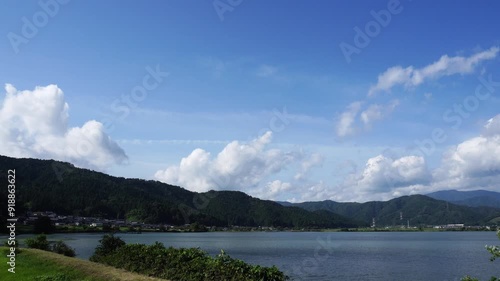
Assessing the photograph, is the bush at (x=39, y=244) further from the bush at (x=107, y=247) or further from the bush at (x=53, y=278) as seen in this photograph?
the bush at (x=53, y=278)

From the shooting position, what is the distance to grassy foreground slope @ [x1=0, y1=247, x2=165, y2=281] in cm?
2500

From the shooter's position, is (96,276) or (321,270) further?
(321,270)

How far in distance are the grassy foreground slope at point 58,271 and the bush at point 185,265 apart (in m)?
1.58

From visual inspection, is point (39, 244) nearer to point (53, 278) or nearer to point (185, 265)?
point (53, 278)

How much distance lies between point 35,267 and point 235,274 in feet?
51.7

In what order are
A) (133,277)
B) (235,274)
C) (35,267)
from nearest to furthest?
(235,274), (133,277), (35,267)

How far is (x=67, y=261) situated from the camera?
98.6ft

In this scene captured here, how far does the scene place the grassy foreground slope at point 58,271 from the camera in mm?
25000

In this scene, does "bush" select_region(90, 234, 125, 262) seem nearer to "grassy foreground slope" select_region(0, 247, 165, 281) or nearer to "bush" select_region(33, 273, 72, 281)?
"grassy foreground slope" select_region(0, 247, 165, 281)

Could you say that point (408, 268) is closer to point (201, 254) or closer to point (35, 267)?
point (201, 254)

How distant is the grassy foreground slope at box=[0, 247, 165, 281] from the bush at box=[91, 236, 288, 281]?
1578mm

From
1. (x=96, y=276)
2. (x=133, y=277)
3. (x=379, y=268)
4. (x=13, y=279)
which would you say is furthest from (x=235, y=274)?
(x=379, y=268)

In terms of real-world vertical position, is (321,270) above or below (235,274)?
below

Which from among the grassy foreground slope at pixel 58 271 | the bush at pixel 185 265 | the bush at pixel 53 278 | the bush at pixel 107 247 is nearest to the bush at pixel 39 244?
the bush at pixel 107 247
